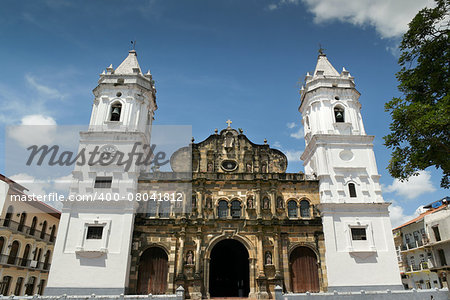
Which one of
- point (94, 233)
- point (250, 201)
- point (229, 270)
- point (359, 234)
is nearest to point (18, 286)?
point (94, 233)

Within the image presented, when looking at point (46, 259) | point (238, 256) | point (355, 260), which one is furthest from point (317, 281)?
point (46, 259)

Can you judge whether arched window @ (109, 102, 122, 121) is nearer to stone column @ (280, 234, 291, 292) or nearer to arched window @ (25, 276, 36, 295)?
arched window @ (25, 276, 36, 295)

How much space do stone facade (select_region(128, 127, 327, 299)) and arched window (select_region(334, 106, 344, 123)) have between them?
6.21 meters

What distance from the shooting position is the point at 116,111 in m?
27.3

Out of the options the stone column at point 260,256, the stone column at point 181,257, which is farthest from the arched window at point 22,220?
the stone column at point 260,256

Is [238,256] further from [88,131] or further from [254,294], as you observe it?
[88,131]

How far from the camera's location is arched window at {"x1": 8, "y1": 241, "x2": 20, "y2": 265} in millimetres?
26325

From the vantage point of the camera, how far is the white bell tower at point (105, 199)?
2177cm

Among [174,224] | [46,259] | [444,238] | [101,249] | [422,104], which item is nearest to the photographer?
[422,104]

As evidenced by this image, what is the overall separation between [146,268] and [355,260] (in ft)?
49.3

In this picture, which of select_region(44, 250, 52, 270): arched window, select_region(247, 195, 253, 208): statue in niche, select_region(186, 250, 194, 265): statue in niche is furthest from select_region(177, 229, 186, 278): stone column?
select_region(44, 250, 52, 270): arched window

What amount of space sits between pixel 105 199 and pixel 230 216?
9436 mm

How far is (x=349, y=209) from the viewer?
2445 cm

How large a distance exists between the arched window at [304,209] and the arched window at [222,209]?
594cm
